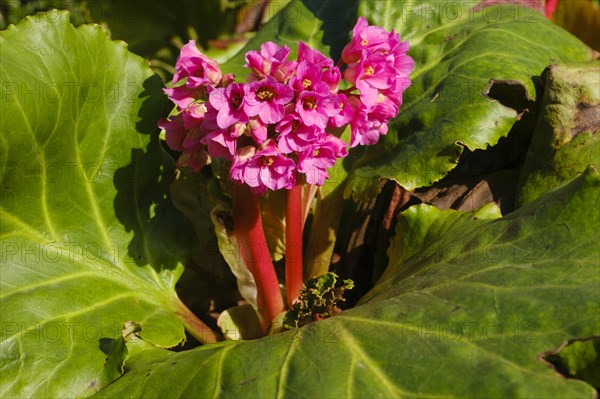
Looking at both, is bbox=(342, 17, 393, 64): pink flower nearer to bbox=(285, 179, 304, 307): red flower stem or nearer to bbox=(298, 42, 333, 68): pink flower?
bbox=(298, 42, 333, 68): pink flower

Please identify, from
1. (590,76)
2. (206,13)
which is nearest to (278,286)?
(590,76)

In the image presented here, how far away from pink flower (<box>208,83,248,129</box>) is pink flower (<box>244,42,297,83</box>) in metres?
0.06

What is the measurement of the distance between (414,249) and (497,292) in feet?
1.51

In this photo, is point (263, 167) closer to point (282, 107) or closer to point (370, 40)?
point (282, 107)

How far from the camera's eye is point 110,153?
76.9 inches

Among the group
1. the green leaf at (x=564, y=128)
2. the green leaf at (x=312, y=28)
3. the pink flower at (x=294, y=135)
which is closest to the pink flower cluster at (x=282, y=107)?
the pink flower at (x=294, y=135)

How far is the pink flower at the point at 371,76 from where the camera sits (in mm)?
1663

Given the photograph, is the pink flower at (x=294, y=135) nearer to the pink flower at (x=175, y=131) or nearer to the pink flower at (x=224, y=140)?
the pink flower at (x=224, y=140)

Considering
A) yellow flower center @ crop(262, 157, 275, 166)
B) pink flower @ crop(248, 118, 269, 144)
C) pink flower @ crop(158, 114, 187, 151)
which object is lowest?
pink flower @ crop(158, 114, 187, 151)

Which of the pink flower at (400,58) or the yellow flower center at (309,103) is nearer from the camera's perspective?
the yellow flower center at (309,103)

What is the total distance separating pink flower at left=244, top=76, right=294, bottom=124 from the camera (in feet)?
4.97

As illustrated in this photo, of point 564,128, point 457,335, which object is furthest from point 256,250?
point 564,128

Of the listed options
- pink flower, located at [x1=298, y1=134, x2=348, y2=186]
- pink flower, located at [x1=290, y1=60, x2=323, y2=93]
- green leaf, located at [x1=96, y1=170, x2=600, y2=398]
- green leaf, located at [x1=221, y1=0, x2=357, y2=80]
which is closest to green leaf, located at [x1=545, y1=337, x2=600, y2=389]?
green leaf, located at [x1=96, y1=170, x2=600, y2=398]

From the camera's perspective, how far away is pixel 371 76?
1686mm
